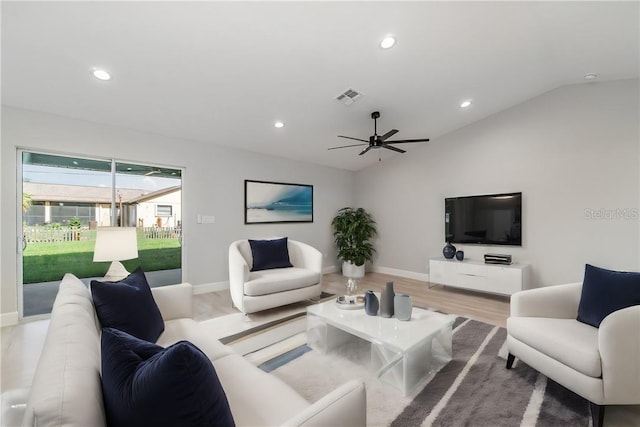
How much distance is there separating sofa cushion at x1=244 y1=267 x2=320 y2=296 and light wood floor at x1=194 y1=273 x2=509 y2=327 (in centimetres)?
37

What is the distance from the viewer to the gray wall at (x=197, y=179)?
2.92 metres

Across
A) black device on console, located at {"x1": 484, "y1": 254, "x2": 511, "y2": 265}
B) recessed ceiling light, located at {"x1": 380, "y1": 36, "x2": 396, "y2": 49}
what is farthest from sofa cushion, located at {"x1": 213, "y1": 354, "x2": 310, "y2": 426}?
black device on console, located at {"x1": 484, "y1": 254, "x2": 511, "y2": 265}

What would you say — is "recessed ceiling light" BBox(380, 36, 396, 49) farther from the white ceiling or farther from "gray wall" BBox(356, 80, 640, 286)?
"gray wall" BBox(356, 80, 640, 286)

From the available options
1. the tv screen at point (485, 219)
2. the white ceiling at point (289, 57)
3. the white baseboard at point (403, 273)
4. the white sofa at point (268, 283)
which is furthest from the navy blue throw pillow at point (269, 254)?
→ the tv screen at point (485, 219)

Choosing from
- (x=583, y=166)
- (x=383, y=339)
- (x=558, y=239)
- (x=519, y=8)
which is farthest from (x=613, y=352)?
(x=583, y=166)

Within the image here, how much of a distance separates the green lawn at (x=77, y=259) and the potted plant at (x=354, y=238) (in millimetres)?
3011

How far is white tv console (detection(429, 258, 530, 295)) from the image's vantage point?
12.1 feet

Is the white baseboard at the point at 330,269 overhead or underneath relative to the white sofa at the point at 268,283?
underneath

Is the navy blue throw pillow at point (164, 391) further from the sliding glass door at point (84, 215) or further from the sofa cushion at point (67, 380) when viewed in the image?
the sliding glass door at point (84, 215)

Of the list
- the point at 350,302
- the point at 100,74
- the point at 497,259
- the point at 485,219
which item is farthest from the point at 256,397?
the point at 485,219

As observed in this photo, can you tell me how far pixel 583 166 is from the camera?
3.57 metres

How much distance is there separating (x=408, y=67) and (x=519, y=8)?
97 cm

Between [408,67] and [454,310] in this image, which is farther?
[454,310]

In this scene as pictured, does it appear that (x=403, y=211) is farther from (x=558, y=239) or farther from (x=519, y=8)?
(x=519, y=8)
